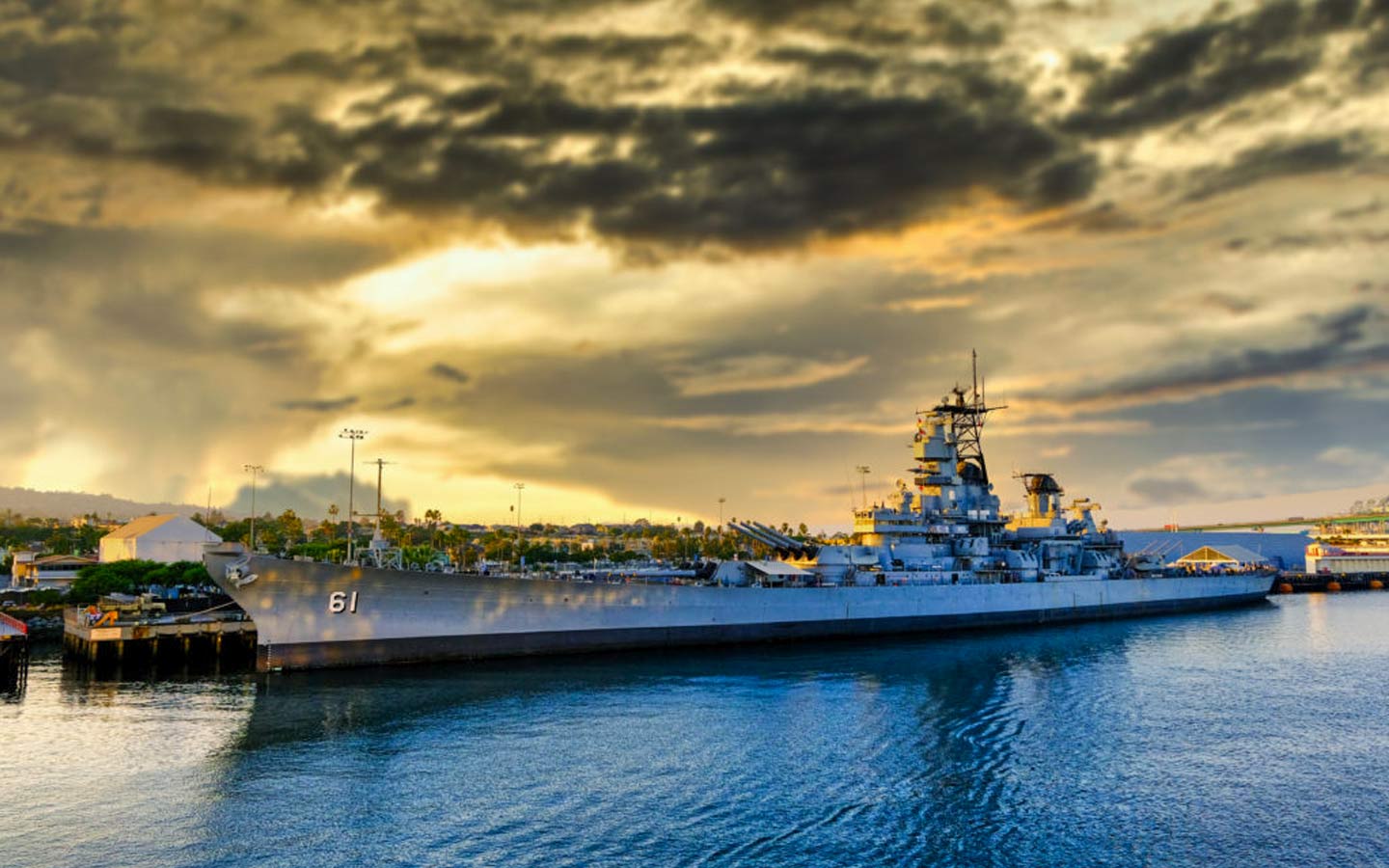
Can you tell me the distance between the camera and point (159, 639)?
4388 cm

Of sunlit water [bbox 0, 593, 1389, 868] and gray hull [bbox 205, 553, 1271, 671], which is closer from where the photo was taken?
Result: sunlit water [bbox 0, 593, 1389, 868]

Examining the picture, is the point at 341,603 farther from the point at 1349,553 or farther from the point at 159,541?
the point at 1349,553

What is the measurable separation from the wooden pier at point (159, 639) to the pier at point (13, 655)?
10.0 ft

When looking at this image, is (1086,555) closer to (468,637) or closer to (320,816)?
(468,637)

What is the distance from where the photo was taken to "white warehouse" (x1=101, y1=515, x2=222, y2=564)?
76312 millimetres

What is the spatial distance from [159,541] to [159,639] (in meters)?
39.5

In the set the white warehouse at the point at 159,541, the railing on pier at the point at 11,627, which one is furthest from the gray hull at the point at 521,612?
the white warehouse at the point at 159,541

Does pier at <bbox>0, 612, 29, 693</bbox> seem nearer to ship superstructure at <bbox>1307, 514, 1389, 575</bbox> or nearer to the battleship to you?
the battleship

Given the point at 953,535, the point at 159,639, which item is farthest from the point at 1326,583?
the point at 159,639

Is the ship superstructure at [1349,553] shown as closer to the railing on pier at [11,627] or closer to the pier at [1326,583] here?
the pier at [1326,583]

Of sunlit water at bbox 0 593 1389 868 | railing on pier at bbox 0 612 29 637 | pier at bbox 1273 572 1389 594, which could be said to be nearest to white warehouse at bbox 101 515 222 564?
railing on pier at bbox 0 612 29 637

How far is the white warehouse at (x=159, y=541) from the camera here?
250ft

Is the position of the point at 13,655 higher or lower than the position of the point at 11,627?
lower

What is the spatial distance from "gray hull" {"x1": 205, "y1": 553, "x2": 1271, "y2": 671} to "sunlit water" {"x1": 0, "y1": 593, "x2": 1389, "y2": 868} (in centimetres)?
155
